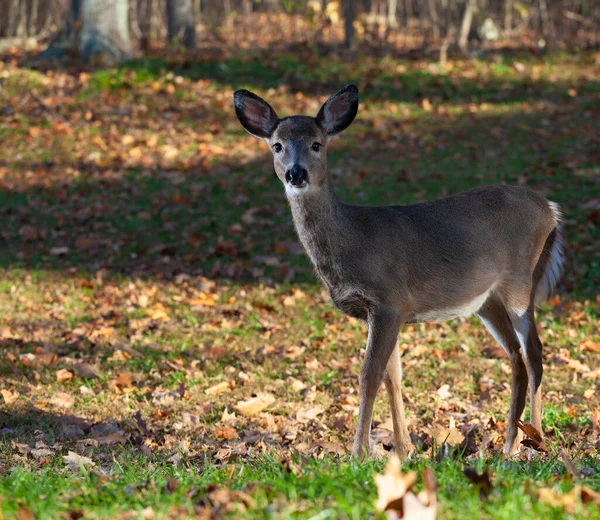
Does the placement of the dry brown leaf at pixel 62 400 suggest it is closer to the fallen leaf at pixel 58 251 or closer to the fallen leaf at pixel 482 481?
the fallen leaf at pixel 482 481

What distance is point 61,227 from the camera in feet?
37.9

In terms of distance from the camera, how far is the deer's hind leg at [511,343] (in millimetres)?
5832

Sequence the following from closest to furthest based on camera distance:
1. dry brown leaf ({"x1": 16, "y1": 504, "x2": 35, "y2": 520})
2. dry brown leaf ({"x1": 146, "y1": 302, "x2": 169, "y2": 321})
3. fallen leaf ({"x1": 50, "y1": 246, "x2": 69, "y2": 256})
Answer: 1. dry brown leaf ({"x1": 16, "y1": 504, "x2": 35, "y2": 520})
2. dry brown leaf ({"x1": 146, "y1": 302, "x2": 169, "y2": 321})
3. fallen leaf ({"x1": 50, "y1": 246, "x2": 69, "y2": 256})

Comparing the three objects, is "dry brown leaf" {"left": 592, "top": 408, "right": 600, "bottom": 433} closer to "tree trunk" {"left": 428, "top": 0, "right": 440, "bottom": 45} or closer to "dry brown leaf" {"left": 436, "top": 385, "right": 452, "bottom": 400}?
"dry brown leaf" {"left": 436, "top": 385, "right": 452, "bottom": 400}

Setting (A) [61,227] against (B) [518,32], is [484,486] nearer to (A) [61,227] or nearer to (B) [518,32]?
(A) [61,227]

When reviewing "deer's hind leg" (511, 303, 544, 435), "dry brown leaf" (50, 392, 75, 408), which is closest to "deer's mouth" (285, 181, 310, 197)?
"deer's hind leg" (511, 303, 544, 435)

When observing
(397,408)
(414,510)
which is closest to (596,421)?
(397,408)

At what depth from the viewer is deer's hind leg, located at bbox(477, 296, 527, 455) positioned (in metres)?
5.83

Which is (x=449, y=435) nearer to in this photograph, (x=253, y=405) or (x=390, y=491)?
(x=253, y=405)

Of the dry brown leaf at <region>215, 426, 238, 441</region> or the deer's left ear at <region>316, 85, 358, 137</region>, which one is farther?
the dry brown leaf at <region>215, 426, 238, 441</region>

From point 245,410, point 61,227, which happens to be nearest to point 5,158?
point 61,227

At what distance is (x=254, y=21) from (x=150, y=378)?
20.7m

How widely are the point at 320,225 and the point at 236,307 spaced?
374 centimetres

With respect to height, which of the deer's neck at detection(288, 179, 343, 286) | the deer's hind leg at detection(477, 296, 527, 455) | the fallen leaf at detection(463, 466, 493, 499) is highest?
the deer's neck at detection(288, 179, 343, 286)
